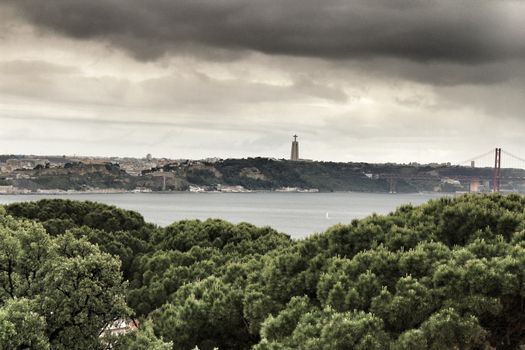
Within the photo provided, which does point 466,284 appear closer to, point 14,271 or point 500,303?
point 500,303

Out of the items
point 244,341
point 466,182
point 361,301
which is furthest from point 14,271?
point 466,182

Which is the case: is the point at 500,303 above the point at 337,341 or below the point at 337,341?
above

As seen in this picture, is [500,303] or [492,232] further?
[492,232]

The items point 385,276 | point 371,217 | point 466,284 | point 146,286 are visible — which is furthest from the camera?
point 146,286

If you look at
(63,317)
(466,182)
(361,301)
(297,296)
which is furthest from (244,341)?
(466,182)

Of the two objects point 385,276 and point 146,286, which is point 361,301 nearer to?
point 385,276

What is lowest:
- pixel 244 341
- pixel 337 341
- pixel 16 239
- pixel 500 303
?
pixel 244 341

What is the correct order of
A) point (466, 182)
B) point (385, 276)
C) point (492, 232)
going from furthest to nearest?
point (466, 182) < point (492, 232) < point (385, 276)
